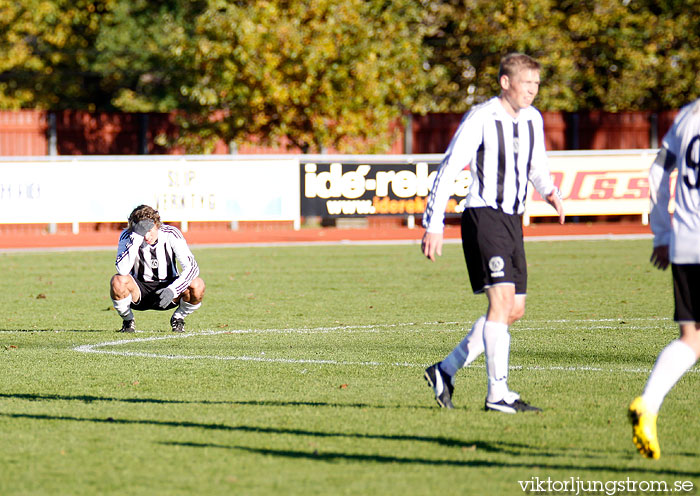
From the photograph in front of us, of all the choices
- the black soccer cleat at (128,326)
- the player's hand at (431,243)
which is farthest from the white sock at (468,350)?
the black soccer cleat at (128,326)

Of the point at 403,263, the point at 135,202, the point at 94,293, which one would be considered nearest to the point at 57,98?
the point at 135,202

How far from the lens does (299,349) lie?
9.10m

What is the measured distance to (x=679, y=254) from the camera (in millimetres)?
5105

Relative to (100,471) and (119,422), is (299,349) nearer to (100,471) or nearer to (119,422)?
(119,422)

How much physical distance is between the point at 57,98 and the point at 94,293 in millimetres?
A: 26051

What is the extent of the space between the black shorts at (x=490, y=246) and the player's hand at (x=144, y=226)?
4.30 m

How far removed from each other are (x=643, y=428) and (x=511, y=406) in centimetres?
144

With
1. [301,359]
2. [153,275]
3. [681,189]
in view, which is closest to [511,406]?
[681,189]

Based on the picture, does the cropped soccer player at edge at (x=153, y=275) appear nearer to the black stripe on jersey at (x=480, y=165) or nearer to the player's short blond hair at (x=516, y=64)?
the black stripe on jersey at (x=480, y=165)

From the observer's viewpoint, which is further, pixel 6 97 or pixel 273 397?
pixel 6 97

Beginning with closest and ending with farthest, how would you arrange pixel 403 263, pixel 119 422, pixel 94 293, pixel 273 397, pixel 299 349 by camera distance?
pixel 119 422 → pixel 273 397 → pixel 299 349 → pixel 94 293 → pixel 403 263

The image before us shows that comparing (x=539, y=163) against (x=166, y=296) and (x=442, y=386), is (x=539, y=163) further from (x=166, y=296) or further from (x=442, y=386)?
(x=166, y=296)

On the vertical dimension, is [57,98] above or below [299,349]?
above

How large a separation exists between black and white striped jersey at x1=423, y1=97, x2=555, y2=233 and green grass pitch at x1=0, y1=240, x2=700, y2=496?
48.1 inches
